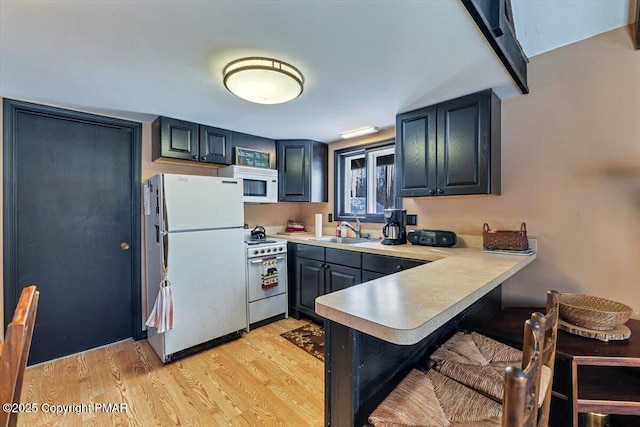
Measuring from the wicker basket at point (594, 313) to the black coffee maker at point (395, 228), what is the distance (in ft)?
3.86

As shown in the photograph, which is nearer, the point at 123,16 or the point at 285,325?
the point at 123,16

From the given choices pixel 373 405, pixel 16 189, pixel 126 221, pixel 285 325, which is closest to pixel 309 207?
pixel 285 325

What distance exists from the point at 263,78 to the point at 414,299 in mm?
1431

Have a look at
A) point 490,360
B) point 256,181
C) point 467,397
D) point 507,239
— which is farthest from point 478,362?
point 256,181

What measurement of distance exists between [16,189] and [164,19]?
6.55 feet

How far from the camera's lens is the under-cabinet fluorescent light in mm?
2983

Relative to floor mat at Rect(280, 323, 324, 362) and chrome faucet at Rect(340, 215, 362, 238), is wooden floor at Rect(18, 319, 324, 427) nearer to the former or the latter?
floor mat at Rect(280, 323, 324, 362)

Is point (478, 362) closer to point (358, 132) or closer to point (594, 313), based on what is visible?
point (594, 313)

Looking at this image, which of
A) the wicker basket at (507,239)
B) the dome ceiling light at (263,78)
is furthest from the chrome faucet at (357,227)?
the dome ceiling light at (263,78)

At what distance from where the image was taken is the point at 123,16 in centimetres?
126

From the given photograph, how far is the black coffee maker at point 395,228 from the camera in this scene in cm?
257

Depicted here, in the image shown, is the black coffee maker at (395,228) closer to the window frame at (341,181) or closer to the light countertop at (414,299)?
the window frame at (341,181)

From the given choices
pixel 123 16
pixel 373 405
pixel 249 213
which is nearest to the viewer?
pixel 373 405

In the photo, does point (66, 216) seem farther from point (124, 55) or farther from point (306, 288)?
point (306, 288)
